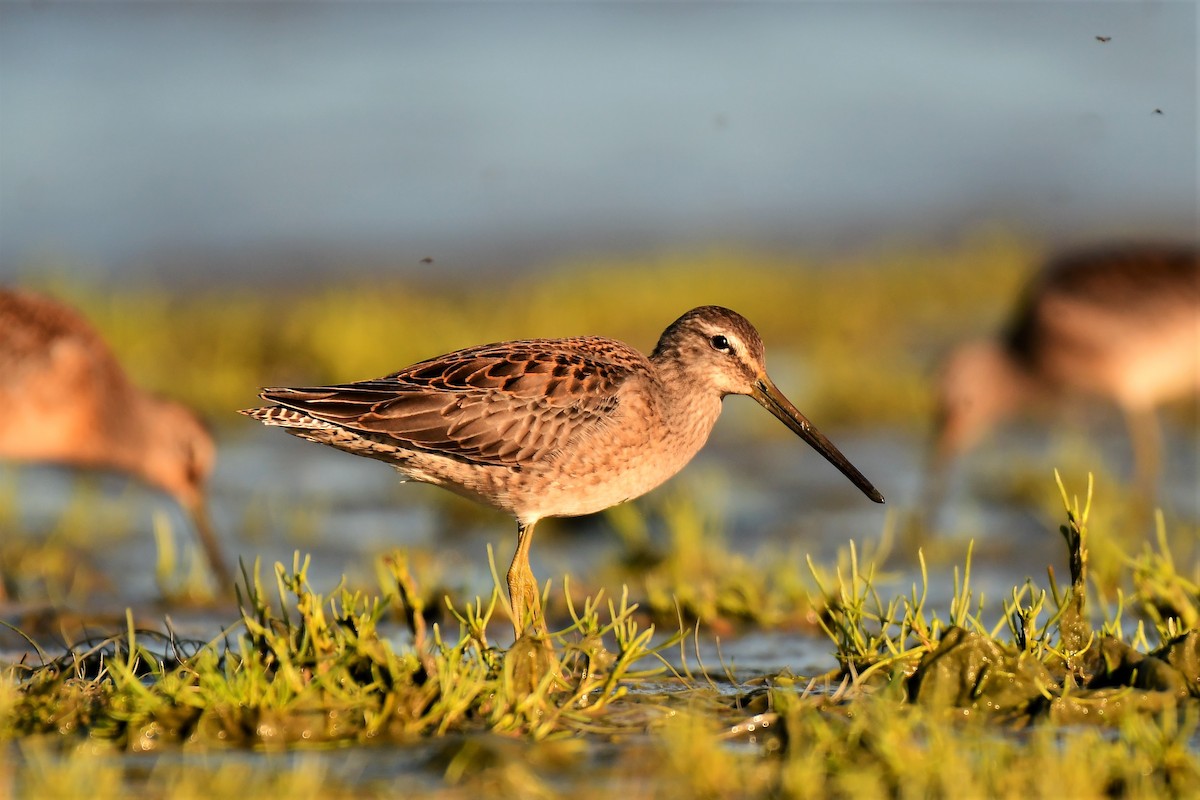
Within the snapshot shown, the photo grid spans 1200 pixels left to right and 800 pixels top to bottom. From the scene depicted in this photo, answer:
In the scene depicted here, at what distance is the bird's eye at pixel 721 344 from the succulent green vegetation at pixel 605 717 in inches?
42.8

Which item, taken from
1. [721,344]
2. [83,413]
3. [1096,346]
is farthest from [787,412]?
[1096,346]

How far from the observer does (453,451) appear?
4.61 meters

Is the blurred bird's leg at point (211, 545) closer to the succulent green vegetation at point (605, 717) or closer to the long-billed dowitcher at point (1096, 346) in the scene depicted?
the succulent green vegetation at point (605, 717)

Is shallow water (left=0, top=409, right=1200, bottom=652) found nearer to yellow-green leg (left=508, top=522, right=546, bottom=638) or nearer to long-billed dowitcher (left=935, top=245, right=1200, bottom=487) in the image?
long-billed dowitcher (left=935, top=245, right=1200, bottom=487)

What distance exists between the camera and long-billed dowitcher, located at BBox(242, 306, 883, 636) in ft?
15.1

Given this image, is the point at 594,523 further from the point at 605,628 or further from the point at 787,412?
the point at 605,628

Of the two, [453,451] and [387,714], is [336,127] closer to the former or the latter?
[453,451]

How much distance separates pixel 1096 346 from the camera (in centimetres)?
871

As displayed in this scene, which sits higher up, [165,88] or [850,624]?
[165,88]

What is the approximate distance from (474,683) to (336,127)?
1075cm

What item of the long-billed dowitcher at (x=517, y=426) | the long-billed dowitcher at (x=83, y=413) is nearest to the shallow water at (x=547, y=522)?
the long-billed dowitcher at (x=83, y=413)

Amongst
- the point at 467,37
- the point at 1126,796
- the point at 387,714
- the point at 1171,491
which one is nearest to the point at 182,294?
the point at 467,37

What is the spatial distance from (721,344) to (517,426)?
0.68m

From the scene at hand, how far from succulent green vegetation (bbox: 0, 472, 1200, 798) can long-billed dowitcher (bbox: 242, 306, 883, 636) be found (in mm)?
642
